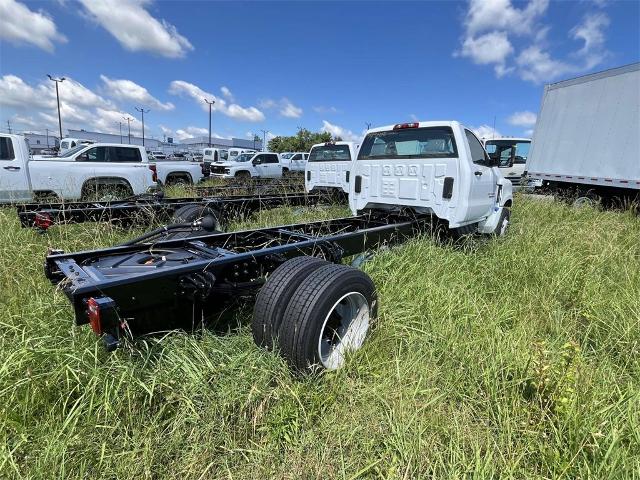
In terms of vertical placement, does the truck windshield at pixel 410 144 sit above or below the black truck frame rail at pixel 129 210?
above

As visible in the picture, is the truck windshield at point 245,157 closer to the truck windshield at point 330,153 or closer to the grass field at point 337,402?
the truck windshield at point 330,153

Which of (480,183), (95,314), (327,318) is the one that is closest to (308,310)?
(327,318)

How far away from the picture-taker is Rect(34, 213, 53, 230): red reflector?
4566 mm

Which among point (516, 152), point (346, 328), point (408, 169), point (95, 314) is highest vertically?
point (516, 152)

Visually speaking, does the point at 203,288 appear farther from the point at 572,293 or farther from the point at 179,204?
the point at 179,204

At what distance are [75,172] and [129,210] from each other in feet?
14.1

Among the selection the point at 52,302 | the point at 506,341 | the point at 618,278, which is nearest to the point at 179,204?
the point at 52,302

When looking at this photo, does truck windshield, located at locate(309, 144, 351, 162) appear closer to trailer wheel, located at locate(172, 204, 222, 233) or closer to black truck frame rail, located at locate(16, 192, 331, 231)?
black truck frame rail, located at locate(16, 192, 331, 231)

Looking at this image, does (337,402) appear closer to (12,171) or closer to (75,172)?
(12,171)

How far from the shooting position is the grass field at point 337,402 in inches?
72.2

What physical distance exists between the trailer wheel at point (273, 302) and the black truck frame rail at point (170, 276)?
31 cm

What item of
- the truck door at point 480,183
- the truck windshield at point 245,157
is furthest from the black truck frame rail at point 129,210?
the truck windshield at point 245,157

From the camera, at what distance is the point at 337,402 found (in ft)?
7.54

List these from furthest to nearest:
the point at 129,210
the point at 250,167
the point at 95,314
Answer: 1. the point at 250,167
2. the point at 129,210
3. the point at 95,314
